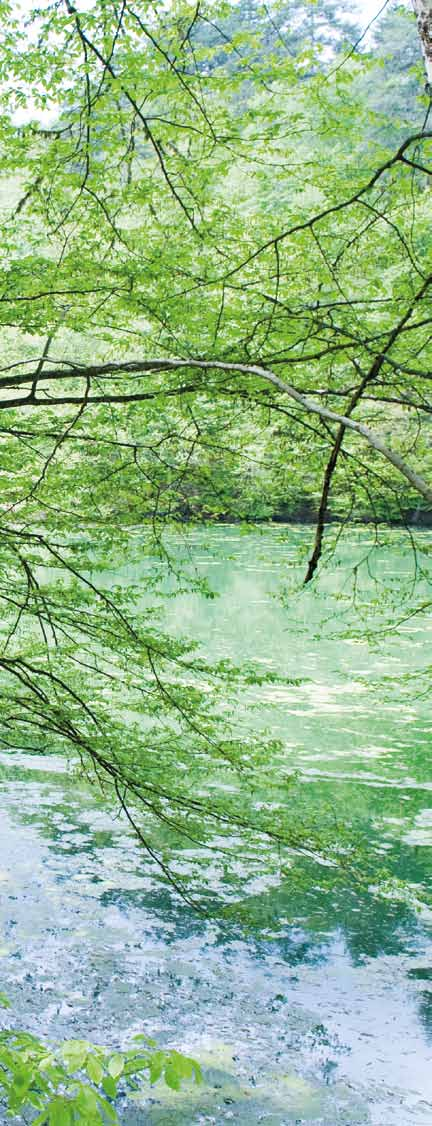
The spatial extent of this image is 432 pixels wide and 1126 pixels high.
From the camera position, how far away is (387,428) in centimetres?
2362

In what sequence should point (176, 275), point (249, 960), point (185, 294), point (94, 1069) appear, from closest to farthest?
1. point (94, 1069)
2. point (185, 294)
3. point (176, 275)
4. point (249, 960)

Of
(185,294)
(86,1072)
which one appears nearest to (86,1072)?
(86,1072)

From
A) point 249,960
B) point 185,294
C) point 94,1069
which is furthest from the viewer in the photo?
point 249,960

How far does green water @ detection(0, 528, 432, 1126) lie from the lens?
3.89 metres

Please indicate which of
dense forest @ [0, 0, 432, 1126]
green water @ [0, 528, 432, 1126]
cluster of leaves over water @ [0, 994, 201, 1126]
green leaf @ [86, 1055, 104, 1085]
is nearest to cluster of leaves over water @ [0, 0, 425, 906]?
dense forest @ [0, 0, 432, 1126]

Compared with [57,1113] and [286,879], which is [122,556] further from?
[57,1113]

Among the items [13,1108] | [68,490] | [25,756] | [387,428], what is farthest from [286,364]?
[387,428]

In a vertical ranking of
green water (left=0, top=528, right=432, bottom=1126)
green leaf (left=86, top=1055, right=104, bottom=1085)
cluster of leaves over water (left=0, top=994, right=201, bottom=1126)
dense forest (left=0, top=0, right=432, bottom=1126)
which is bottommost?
green water (left=0, top=528, right=432, bottom=1126)

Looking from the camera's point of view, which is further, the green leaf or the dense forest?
the dense forest

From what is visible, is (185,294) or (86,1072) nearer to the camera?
(86,1072)

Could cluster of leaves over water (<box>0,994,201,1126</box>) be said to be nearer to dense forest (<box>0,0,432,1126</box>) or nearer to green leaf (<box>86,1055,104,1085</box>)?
green leaf (<box>86,1055,104,1085</box>)

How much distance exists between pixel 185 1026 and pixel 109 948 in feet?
2.64

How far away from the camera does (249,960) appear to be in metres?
4.81

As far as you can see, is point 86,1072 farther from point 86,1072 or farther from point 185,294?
point 185,294
